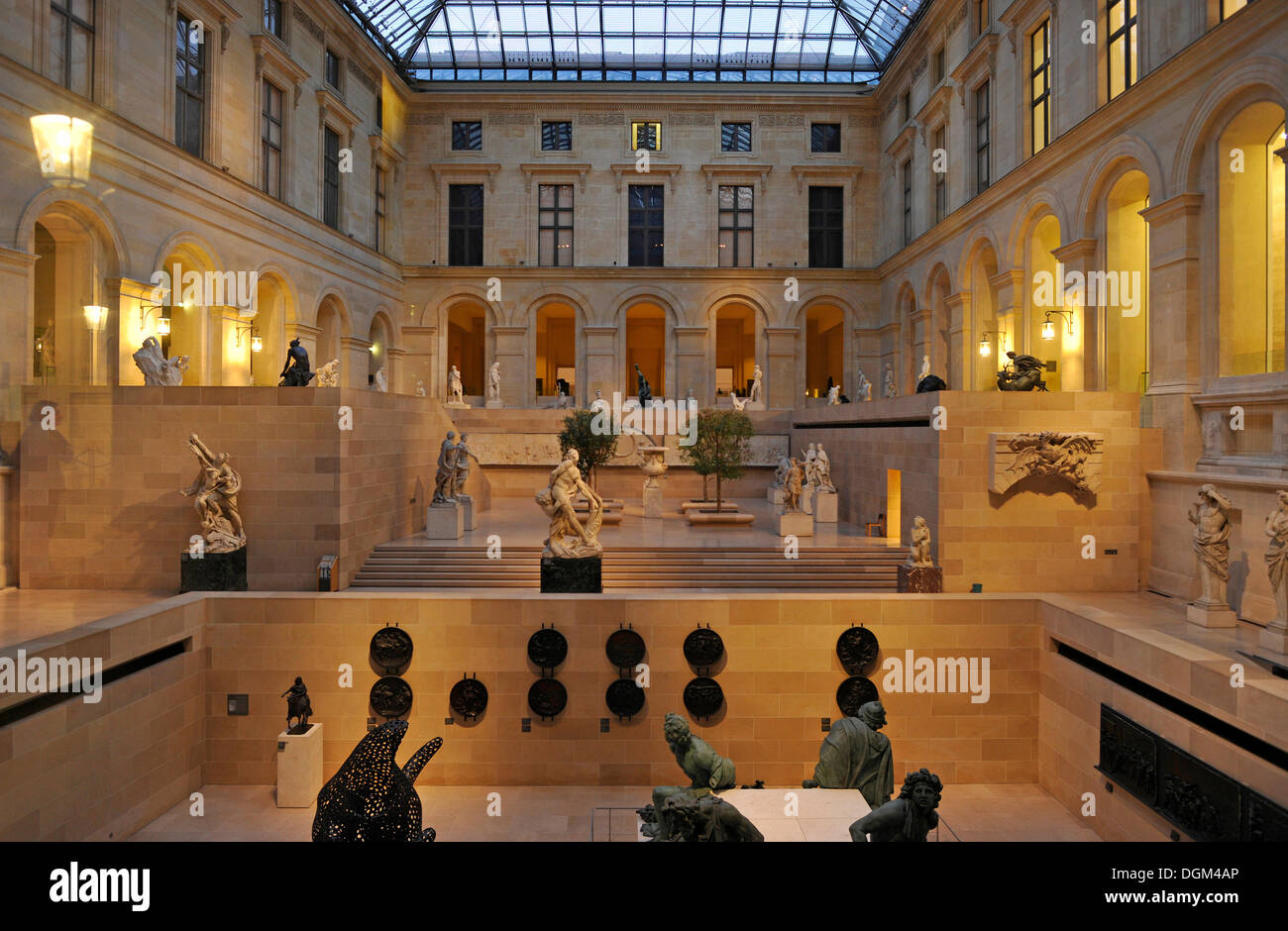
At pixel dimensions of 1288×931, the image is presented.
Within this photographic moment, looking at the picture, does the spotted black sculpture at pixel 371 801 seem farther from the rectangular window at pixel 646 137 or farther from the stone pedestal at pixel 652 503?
the rectangular window at pixel 646 137

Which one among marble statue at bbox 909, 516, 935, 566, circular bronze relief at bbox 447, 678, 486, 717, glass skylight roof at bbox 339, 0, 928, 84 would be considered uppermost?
glass skylight roof at bbox 339, 0, 928, 84

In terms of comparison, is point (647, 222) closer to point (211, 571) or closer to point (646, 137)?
point (646, 137)

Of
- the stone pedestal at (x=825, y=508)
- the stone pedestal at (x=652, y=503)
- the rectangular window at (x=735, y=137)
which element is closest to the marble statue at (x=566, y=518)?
the stone pedestal at (x=652, y=503)

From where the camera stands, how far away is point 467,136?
34156 millimetres

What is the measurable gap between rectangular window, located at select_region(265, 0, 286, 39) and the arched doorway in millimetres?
23978

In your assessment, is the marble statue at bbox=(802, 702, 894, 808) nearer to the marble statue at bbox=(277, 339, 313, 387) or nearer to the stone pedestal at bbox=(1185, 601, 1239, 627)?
the stone pedestal at bbox=(1185, 601, 1239, 627)

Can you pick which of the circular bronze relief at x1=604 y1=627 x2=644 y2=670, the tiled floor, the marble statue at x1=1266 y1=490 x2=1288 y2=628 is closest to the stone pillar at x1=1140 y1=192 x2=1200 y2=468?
the marble statue at x1=1266 y1=490 x2=1288 y2=628

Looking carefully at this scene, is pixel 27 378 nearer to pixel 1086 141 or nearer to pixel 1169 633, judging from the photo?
pixel 1169 633

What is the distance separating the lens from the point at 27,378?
14742 mm

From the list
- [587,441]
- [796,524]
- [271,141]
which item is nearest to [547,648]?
[796,524]

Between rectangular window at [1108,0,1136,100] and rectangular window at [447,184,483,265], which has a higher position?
rectangular window at [447,184,483,265]

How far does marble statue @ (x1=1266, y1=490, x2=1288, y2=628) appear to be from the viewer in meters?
8.70

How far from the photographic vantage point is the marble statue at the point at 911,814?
19.7 feet

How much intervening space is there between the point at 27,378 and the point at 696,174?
2591 cm
